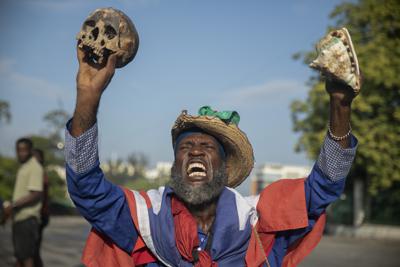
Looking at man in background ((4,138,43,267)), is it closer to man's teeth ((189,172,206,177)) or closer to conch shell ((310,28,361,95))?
man's teeth ((189,172,206,177))

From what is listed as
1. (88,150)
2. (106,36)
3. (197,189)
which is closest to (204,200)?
(197,189)

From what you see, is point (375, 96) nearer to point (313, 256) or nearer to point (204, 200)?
point (313, 256)

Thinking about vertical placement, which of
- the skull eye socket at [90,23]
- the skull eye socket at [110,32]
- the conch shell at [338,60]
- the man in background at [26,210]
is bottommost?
the man in background at [26,210]

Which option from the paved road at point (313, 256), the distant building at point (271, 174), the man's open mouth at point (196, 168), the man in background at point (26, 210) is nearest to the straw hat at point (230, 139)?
the man's open mouth at point (196, 168)

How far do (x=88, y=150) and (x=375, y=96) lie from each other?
18875 millimetres

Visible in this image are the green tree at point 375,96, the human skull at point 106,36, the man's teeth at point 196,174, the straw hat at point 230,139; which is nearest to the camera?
the human skull at point 106,36

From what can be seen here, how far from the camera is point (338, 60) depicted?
2.37 m

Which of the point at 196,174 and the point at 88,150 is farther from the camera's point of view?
the point at 196,174

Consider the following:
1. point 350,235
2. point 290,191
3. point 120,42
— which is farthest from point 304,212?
point 350,235

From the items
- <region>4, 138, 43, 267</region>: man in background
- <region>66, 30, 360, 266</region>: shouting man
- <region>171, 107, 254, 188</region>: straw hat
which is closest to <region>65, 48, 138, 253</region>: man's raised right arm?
<region>66, 30, 360, 266</region>: shouting man

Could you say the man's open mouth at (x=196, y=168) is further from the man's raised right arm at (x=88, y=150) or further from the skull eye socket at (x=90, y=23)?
the skull eye socket at (x=90, y=23)

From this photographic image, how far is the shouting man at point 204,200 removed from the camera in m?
2.46

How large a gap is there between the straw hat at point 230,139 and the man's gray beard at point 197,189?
30cm

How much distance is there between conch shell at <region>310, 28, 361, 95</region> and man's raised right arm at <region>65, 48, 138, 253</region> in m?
1.00
